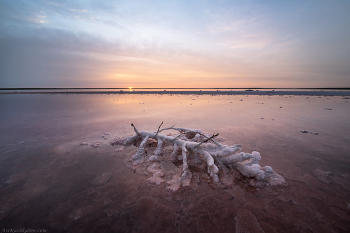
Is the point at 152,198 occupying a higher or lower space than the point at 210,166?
lower

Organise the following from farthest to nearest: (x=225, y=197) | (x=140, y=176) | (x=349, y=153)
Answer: (x=349, y=153) → (x=140, y=176) → (x=225, y=197)

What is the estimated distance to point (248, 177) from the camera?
125 inches

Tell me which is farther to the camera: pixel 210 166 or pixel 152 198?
pixel 210 166

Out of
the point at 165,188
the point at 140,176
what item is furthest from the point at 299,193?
the point at 140,176

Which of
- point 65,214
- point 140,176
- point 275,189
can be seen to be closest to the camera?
point 65,214

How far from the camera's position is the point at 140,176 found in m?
3.35

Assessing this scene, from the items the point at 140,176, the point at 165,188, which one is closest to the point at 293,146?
the point at 165,188

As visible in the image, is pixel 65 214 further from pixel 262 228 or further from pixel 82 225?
pixel 262 228

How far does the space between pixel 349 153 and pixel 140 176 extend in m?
5.95

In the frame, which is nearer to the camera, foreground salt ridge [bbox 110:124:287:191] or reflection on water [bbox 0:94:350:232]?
reflection on water [bbox 0:94:350:232]

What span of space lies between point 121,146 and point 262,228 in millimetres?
4352

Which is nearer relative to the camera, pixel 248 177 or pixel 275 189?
pixel 275 189

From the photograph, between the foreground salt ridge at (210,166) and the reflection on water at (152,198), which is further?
the foreground salt ridge at (210,166)

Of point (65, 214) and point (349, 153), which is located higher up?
point (349, 153)
